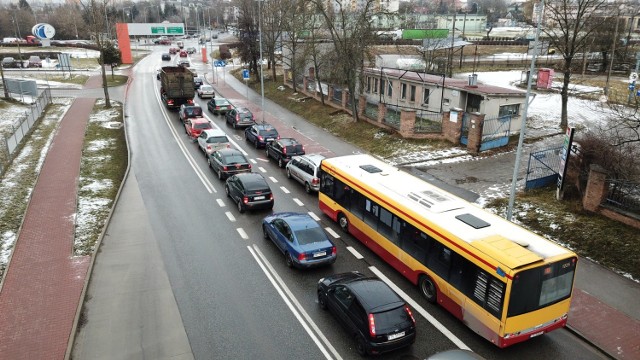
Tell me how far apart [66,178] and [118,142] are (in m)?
7.71

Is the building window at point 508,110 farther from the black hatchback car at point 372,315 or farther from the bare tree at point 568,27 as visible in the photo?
the black hatchback car at point 372,315

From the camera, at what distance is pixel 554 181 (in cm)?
2067

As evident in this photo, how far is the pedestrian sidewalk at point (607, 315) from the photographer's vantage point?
1138 cm

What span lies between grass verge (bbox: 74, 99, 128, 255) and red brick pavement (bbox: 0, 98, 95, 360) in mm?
426

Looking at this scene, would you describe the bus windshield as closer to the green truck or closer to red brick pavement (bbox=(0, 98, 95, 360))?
red brick pavement (bbox=(0, 98, 95, 360))

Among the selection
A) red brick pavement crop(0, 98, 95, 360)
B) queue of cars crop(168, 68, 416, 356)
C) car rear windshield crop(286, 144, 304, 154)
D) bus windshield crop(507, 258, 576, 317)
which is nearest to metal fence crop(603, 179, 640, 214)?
bus windshield crop(507, 258, 576, 317)

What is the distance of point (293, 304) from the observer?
1303 centimetres

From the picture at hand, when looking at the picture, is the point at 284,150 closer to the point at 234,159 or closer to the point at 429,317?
the point at 234,159

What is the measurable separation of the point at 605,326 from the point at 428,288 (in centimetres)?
455

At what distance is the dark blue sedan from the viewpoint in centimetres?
1446

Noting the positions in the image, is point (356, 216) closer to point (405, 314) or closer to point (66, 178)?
point (405, 314)

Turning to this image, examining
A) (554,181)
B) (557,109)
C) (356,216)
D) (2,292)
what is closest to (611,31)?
(557,109)

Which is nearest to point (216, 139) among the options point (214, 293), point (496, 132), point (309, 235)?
point (309, 235)

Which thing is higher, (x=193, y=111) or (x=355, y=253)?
(x=193, y=111)
